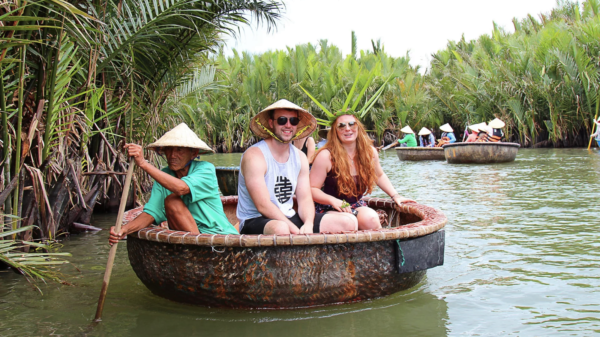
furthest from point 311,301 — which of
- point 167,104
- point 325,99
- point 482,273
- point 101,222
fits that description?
point 325,99

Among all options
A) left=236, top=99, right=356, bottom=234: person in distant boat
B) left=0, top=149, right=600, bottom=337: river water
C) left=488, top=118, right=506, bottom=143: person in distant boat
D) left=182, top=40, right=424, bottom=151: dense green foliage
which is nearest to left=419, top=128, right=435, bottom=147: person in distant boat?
left=488, top=118, right=506, bottom=143: person in distant boat

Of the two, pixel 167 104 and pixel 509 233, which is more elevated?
pixel 167 104

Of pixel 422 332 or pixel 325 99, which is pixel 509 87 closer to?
pixel 325 99

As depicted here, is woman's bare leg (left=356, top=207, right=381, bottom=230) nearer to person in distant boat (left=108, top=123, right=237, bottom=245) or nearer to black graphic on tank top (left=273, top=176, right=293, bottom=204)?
black graphic on tank top (left=273, top=176, right=293, bottom=204)

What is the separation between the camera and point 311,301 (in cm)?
336

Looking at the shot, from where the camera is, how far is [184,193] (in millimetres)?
3508

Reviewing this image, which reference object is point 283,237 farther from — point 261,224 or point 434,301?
point 434,301

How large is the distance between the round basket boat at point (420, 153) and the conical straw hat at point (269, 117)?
41.4ft

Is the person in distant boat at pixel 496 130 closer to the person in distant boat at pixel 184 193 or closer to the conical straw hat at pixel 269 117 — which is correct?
the conical straw hat at pixel 269 117

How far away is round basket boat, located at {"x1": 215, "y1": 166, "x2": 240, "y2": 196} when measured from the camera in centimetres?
782

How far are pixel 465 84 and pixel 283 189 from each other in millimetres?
18404

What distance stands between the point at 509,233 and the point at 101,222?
183 inches


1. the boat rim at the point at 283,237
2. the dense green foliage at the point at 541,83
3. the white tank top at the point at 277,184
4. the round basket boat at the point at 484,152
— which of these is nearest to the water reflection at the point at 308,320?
the boat rim at the point at 283,237

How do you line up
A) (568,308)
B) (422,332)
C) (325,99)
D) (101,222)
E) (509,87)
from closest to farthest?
(422,332) < (568,308) < (101,222) < (509,87) < (325,99)
